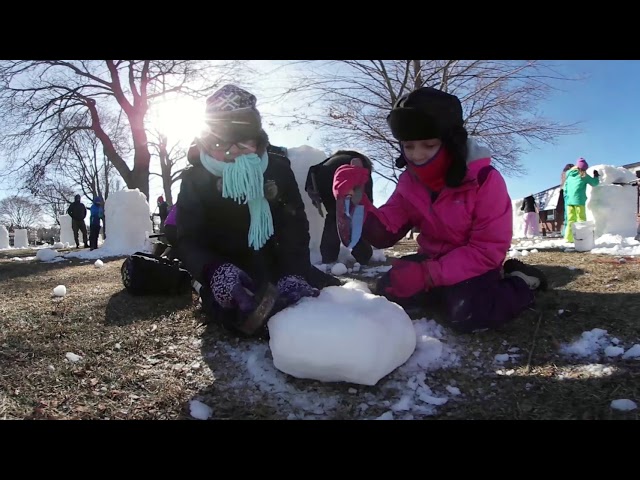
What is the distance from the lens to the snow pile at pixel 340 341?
1.58 metres

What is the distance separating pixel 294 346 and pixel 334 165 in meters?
2.74

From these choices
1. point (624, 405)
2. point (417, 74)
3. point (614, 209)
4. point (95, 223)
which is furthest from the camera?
point (95, 223)

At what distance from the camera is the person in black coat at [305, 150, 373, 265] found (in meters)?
4.16

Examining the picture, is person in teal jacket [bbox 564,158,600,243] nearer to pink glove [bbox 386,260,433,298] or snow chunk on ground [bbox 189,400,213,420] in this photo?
pink glove [bbox 386,260,433,298]

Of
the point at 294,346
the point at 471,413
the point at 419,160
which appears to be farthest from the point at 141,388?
the point at 419,160

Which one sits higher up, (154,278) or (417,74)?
(417,74)

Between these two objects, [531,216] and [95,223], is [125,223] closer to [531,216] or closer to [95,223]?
[95,223]

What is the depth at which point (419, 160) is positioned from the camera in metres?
2.15

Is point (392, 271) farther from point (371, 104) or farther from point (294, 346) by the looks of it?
point (371, 104)

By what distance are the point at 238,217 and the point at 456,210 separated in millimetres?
1116

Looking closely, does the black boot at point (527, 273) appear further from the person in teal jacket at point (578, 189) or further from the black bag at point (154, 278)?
the person in teal jacket at point (578, 189)

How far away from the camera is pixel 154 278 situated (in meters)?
3.01

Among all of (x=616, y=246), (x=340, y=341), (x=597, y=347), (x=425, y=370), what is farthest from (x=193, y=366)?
(x=616, y=246)

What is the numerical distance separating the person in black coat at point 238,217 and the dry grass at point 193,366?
1.09 ft
